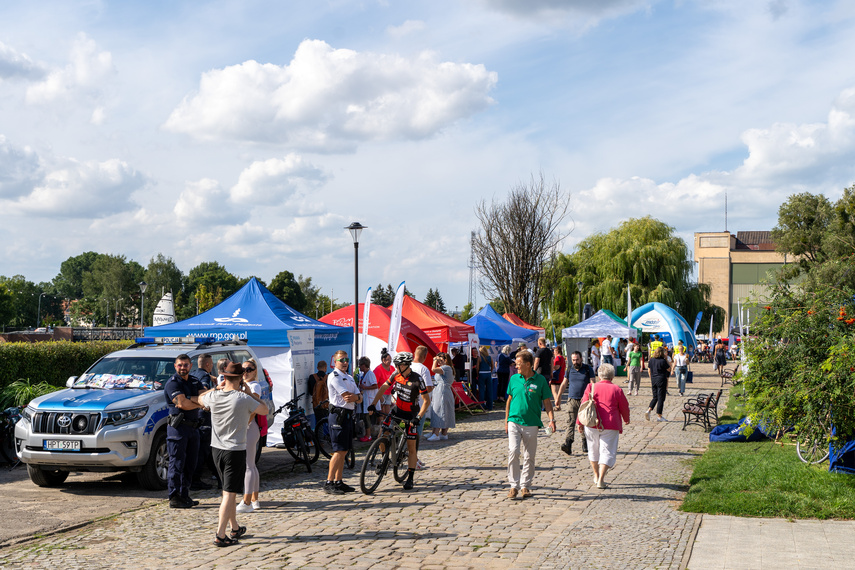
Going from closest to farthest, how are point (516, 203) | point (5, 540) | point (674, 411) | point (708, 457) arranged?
point (5, 540)
point (708, 457)
point (674, 411)
point (516, 203)

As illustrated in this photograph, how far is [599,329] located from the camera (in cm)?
3111

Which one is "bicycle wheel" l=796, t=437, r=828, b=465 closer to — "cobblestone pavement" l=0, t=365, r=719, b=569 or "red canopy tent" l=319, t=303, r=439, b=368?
"cobblestone pavement" l=0, t=365, r=719, b=569

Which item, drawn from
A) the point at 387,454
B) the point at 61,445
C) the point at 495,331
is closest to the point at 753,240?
the point at 495,331

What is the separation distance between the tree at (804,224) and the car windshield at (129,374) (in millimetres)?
49000

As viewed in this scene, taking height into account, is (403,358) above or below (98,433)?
above

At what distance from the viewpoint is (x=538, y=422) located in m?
9.42

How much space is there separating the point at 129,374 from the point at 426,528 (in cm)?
536

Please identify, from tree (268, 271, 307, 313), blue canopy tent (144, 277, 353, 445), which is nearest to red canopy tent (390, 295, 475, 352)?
blue canopy tent (144, 277, 353, 445)

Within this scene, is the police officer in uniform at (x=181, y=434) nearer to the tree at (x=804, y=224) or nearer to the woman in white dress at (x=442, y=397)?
the woman in white dress at (x=442, y=397)

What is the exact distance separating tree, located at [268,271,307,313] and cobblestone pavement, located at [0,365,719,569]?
84155mm

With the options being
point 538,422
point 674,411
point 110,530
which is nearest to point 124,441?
point 110,530

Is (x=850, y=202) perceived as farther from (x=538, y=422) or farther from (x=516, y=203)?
(x=538, y=422)

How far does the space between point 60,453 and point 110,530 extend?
A: 2286 millimetres

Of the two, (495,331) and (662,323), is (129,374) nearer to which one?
(495,331)
